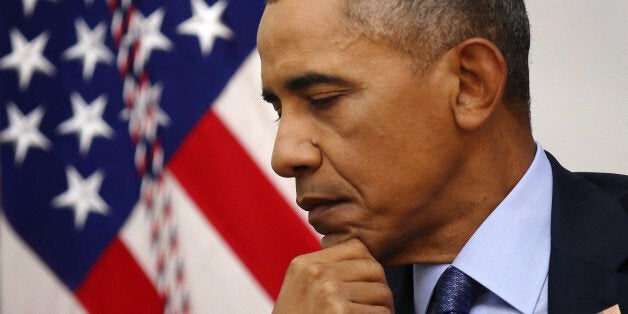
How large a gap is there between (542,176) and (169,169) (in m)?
1.47

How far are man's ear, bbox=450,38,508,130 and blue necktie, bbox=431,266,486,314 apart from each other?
0.95ft

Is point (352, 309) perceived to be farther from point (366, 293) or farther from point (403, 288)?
point (403, 288)

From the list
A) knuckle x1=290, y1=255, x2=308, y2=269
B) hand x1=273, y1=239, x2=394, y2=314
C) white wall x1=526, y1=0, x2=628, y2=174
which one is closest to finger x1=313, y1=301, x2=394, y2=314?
hand x1=273, y1=239, x2=394, y2=314

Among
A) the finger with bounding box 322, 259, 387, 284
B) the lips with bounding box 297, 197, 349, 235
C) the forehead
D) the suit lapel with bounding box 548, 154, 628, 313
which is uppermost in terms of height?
the forehead

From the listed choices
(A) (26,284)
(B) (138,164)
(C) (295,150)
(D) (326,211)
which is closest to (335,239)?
(D) (326,211)

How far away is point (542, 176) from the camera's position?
1.93 m

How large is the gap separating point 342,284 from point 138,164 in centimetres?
153

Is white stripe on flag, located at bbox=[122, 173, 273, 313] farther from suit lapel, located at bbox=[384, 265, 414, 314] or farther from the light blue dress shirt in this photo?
the light blue dress shirt

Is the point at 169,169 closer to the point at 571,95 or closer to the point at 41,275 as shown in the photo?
the point at 41,275

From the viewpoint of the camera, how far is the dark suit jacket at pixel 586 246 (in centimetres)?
172

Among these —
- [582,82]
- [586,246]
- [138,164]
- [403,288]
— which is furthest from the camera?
[138,164]

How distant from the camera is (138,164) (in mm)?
3131

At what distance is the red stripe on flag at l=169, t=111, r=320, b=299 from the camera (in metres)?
2.98

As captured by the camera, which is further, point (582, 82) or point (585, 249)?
point (582, 82)
